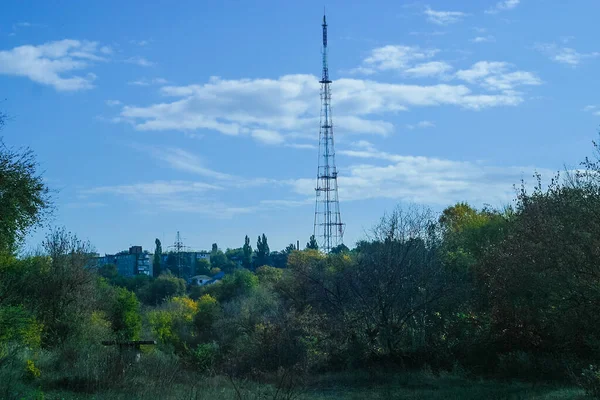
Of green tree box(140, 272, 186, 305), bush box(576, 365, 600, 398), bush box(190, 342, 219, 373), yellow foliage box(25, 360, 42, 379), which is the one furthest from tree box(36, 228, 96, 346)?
green tree box(140, 272, 186, 305)

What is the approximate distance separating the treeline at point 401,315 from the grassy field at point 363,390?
0.54 meters

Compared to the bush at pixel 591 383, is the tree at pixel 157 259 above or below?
above

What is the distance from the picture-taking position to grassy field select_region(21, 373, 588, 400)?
15.5 metres

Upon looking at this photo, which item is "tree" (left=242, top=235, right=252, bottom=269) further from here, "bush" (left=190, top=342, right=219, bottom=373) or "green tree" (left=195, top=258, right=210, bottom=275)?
"bush" (left=190, top=342, right=219, bottom=373)

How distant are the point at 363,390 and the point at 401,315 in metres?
5.45

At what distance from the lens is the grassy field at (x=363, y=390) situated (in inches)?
609

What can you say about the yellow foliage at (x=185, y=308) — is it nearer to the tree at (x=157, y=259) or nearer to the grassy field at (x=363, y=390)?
the grassy field at (x=363, y=390)

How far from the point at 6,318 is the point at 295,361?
11.2m

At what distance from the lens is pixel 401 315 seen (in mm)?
27656

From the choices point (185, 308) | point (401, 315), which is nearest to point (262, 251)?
point (185, 308)

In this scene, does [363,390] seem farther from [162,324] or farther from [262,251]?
[262,251]

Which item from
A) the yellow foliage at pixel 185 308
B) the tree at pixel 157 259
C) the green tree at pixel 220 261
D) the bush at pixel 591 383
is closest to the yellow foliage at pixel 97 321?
the yellow foliage at pixel 185 308

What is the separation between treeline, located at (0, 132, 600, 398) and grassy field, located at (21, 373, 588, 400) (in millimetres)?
544

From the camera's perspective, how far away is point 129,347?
21.5m
